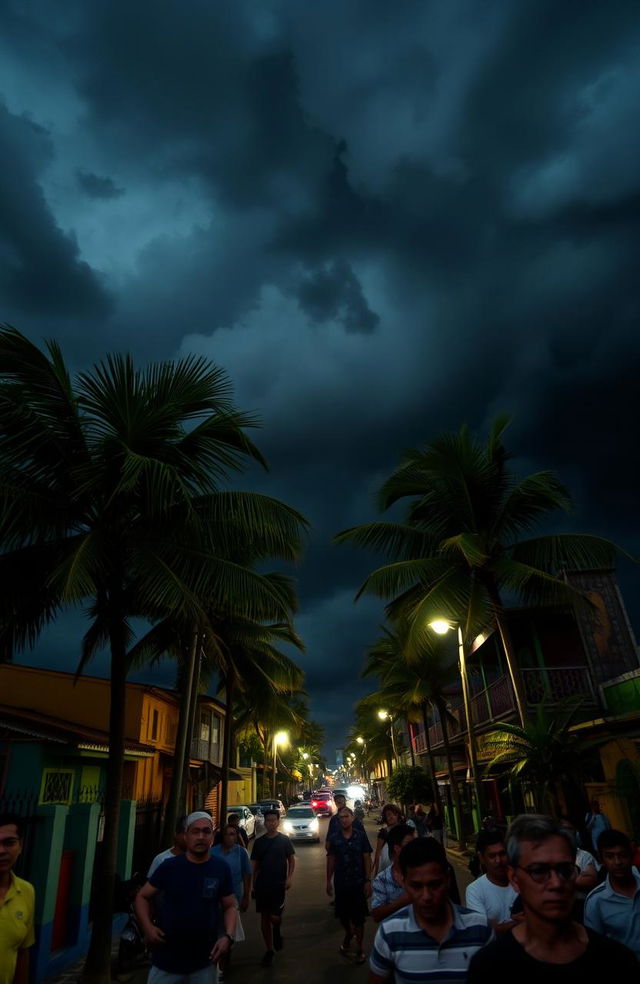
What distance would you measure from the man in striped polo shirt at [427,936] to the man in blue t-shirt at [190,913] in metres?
1.58

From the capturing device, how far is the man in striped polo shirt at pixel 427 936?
2.37 meters

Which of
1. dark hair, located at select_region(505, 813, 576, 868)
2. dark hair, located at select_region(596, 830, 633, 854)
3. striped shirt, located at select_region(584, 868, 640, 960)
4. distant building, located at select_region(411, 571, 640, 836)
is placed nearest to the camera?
dark hair, located at select_region(505, 813, 576, 868)

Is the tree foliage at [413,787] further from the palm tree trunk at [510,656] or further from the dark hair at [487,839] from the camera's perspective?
the dark hair at [487,839]

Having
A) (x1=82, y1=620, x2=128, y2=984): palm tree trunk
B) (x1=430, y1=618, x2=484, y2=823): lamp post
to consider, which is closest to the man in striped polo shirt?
(x1=82, y1=620, x2=128, y2=984): palm tree trunk

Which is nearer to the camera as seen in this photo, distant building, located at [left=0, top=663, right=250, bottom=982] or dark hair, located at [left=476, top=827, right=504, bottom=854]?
dark hair, located at [left=476, top=827, right=504, bottom=854]

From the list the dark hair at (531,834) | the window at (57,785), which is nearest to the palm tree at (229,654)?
the window at (57,785)

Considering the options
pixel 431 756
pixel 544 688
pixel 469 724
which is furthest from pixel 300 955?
pixel 431 756

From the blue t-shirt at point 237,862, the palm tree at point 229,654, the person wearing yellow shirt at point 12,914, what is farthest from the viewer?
the palm tree at point 229,654

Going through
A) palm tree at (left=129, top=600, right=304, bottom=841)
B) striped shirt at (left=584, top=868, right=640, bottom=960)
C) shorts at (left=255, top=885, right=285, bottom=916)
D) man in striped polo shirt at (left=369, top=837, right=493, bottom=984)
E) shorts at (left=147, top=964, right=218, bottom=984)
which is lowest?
shorts at (left=255, top=885, right=285, bottom=916)

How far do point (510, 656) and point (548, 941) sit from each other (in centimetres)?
1098

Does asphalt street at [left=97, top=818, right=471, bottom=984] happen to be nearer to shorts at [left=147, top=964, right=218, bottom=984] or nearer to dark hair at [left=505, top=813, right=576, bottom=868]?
shorts at [left=147, top=964, right=218, bottom=984]

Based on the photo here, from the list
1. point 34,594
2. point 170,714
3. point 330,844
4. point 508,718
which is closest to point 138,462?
point 34,594

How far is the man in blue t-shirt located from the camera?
11.4 feet

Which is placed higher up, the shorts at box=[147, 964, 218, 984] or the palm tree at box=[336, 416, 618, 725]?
the palm tree at box=[336, 416, 618, 725]
